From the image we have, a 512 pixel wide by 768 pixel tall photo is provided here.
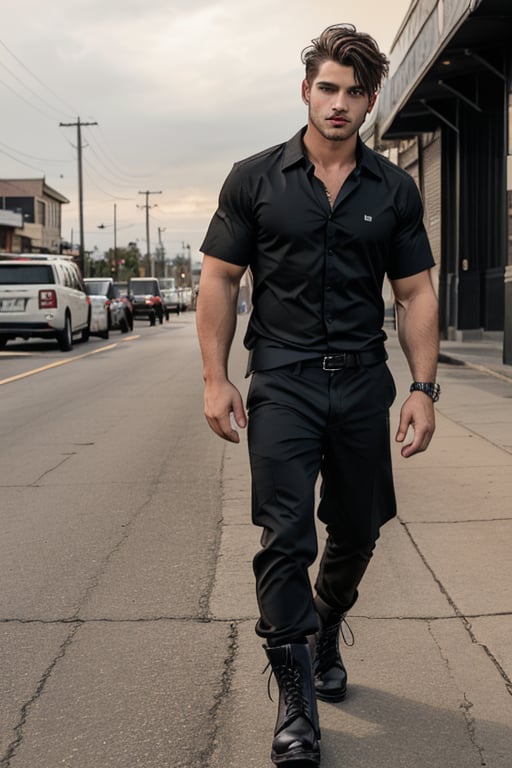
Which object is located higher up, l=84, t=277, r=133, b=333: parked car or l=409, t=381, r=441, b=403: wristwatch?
l=84, t=277, r=133, b=333: parked car

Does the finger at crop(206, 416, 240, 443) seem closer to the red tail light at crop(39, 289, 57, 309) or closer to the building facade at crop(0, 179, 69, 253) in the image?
the red tail light at crop(39, 289, 57, 309)

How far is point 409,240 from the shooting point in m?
3.72

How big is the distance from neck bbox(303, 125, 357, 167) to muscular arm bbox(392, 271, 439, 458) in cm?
45

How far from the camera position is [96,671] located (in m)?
4.16

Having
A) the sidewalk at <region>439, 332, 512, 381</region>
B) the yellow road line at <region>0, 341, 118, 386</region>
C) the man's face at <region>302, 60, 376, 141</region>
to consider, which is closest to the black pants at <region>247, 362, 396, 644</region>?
the man's face at <region>302, 60, 376, 141</region>

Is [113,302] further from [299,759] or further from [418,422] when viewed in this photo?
[299,759]

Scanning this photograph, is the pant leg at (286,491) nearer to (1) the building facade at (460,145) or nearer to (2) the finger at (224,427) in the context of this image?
(2) the finger at (224,427)

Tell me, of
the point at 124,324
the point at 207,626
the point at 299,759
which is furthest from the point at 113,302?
the point at 299,759

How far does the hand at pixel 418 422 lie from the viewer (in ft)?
12.1

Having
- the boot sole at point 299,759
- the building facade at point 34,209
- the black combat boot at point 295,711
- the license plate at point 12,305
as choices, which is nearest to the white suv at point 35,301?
the license plate at point 12,305

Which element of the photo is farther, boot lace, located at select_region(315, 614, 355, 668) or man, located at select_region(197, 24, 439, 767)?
boot lace, located at select_region(315, 614, 355, 668)

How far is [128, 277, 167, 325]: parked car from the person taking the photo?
4554 centimetres

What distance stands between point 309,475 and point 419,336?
24.7 inches

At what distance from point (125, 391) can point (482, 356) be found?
8066 millimetres
